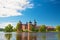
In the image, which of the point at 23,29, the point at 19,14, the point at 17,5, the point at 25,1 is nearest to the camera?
the point at 25,1

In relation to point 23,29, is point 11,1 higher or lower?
higher

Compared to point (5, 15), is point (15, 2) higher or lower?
higher

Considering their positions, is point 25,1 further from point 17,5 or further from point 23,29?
point 23,29

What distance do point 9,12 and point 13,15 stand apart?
1.47 ft

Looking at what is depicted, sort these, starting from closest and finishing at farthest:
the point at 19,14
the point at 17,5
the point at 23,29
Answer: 1. the point at 17,5
2. the point at 19,14
3. the point at 23,29

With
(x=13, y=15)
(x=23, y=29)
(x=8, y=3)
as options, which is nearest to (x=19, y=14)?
(x=13, y=15)

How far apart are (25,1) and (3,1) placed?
174cm

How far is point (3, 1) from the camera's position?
12930 mm

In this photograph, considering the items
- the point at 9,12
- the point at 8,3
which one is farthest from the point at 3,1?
the point at 9,12

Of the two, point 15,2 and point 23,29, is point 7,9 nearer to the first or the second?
point 15,2

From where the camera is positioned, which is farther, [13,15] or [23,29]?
[23,29]

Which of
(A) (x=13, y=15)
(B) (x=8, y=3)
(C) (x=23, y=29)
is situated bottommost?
(C) (x=23, y=29)

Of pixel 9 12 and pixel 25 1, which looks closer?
pixel 25 1

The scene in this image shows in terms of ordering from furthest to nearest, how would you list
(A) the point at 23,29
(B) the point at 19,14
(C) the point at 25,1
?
(A) the point at 23,29
(B) the point at 19,14
(C) the point at 25,1
